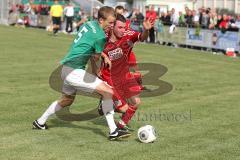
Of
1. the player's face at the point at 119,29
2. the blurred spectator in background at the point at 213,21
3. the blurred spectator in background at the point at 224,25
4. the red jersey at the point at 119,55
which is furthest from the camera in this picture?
the blurred spectator in background at the point at 213,21

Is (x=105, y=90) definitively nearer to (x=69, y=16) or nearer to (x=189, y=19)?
(x=189, y=19)

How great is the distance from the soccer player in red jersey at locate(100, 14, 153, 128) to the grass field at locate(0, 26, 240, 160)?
464 mm

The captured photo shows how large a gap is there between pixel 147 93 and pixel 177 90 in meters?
0.96

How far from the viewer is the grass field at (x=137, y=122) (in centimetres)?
710

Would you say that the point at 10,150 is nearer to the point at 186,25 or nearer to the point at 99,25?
the point at 99,25

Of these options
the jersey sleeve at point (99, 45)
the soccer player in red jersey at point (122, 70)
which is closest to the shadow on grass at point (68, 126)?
the soccer player in red jersey at point (122, 70)

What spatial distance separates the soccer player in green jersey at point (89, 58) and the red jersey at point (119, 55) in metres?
0.92

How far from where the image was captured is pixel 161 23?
28.5 meters

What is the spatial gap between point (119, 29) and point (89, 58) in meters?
0.98

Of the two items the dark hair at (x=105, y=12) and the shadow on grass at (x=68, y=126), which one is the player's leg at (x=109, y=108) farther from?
the dark hair at (x=105, y=12)

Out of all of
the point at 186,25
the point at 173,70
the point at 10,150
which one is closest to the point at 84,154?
the point at 10,150

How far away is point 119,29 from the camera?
8.31m

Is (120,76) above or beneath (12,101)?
above

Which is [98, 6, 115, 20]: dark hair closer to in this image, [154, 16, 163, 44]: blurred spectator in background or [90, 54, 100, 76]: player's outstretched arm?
[90, 54, 100, 76]: player's outstretched arm
